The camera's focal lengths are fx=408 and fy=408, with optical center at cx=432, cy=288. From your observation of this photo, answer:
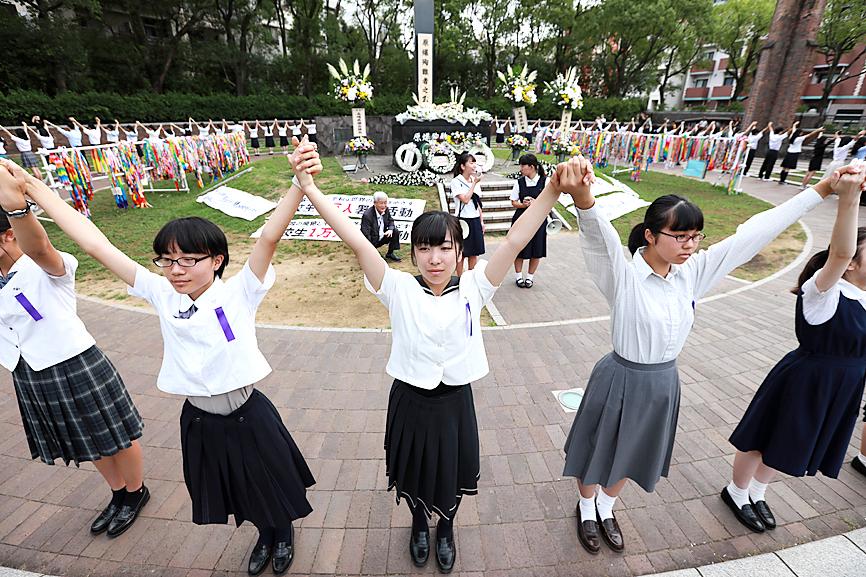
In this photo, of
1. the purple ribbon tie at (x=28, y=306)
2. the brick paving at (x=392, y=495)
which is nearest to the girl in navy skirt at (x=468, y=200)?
the brick paving at (x=392, y=495)

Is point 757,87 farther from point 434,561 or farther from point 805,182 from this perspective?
point 434,561

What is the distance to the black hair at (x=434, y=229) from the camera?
203 cm

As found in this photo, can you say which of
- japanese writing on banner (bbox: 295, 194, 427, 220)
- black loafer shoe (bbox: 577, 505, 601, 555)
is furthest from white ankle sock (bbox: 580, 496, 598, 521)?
japanese writing on banner (bbox: 295, 194, 427, 220)

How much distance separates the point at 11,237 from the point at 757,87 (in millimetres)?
28734

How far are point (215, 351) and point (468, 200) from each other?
4.95m

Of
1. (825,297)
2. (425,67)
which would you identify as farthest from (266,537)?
(425,67)

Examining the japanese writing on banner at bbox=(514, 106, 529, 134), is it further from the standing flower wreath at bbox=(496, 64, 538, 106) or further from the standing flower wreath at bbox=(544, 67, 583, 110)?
the standing flower wreath at bbox=(544, 67, 583, 110)

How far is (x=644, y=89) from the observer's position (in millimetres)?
38781

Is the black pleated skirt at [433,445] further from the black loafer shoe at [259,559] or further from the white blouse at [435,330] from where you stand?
the black loafer shoe at [259,559]

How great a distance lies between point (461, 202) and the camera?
6.42 meters

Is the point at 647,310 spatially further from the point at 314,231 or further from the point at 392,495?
the point at 314,231

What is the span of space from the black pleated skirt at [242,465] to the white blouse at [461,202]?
15.5 feet

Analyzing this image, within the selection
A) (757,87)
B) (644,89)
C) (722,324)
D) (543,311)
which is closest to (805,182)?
(757,87)

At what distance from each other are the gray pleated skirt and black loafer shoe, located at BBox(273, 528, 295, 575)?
1913 millimetres
